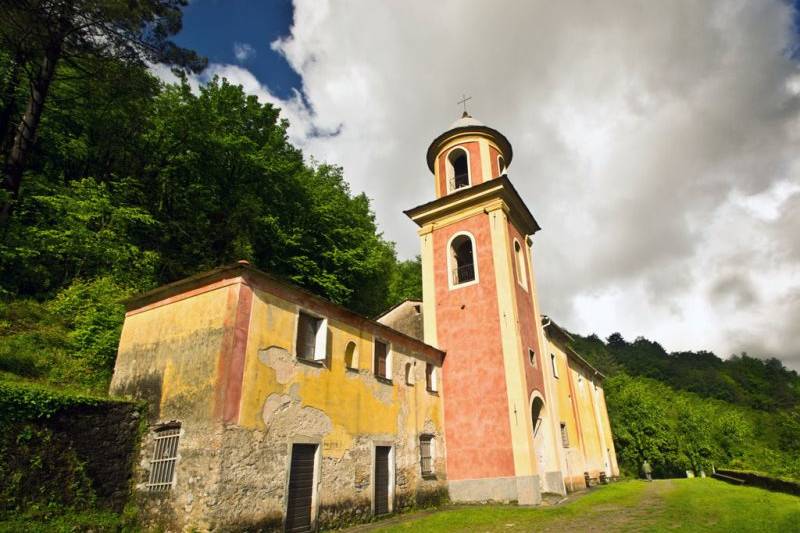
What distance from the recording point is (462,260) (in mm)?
19578

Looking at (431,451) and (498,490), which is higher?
(431,451)

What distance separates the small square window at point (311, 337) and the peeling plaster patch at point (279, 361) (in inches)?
22.2

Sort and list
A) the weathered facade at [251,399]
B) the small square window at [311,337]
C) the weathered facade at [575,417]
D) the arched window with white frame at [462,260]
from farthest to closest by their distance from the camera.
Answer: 1. the weathered facade at [575,417]
2. the arched window with white frame at [462,260]
3. the small square window at [311,337]
4. the weathered facade at [251,399]

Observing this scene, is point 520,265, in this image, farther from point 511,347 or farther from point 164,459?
point 164,459

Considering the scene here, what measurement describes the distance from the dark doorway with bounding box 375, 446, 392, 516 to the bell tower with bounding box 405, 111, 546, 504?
3574 mm

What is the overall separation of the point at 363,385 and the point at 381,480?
2.63 m

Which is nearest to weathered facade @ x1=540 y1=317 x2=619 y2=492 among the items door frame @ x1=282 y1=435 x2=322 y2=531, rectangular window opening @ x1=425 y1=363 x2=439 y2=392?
rectangular window opening @ x1=425 y1=363 x2=439 y2=392

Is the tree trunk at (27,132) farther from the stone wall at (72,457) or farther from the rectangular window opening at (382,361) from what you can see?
the rectangular window opening at (382,361)

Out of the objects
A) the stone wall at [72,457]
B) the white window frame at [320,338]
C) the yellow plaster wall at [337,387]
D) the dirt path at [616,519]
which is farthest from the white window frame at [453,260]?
the stone wall at [72,457]

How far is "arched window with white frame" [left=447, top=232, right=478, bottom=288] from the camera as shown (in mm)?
18266

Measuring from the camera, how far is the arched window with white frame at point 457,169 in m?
20.4

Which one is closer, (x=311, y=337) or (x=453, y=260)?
(x=311, y=337)

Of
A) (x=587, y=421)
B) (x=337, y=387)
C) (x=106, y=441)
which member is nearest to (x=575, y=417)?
(x=587, y=421)

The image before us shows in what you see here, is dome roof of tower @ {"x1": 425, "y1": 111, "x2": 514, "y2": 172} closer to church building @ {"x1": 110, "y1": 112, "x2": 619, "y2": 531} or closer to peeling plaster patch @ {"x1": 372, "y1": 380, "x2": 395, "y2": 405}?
church building @ {"x1": 110, "y1": 112, "x2": 619, "y2": 531}
